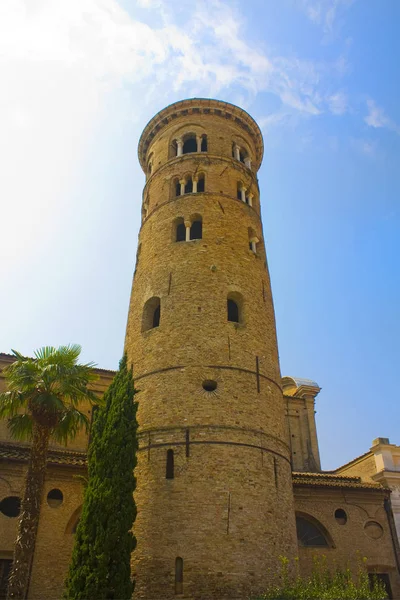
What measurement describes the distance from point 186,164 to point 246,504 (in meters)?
14.6

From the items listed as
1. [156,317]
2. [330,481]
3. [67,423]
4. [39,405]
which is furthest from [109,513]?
[330,481]

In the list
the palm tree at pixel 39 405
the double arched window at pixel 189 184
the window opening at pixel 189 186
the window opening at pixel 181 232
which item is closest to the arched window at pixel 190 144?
the double arched window at pixel 189 184

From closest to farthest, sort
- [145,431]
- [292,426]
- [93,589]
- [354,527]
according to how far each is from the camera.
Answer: [93,589] < [145,431] < [354,527] < [292,426]

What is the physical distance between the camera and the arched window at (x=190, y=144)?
83.0 feet

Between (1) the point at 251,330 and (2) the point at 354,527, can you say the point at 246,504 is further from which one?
(2) the point at 354,527

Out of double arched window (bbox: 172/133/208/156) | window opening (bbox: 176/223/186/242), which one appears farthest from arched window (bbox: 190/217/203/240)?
double arched window (bbox: 172/133/208/156)

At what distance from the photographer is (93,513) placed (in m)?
14.5

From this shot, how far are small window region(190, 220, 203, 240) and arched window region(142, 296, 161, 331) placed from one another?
131 inches

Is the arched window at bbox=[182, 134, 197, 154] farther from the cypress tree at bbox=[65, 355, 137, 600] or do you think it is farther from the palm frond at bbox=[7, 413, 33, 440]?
the palm frond at bbox=[7, 413, 33, 440]

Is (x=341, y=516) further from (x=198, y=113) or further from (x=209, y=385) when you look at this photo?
(x=198, y=113)

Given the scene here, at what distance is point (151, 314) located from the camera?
67.6 ft

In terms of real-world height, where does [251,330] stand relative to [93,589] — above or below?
above

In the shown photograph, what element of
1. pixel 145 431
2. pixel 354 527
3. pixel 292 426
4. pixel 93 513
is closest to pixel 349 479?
pixel 354 527

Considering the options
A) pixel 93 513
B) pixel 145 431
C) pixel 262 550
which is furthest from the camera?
pixel 145 431
